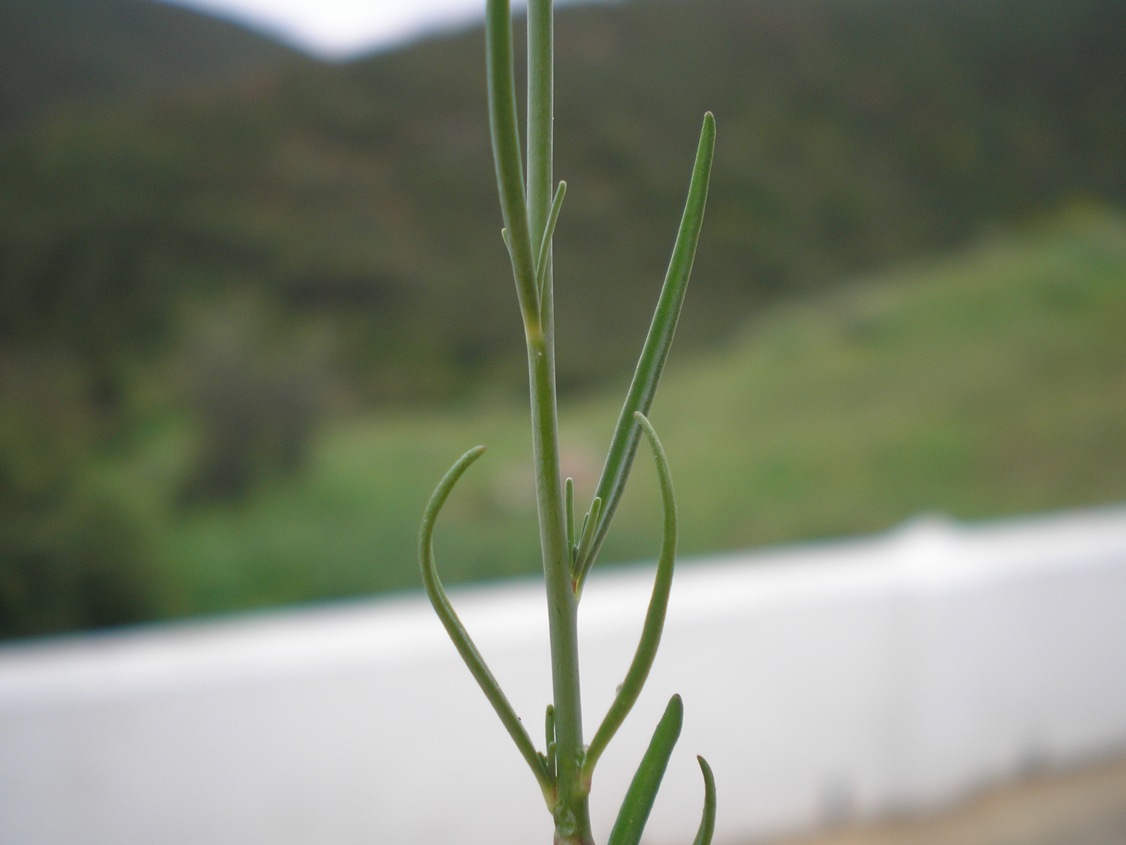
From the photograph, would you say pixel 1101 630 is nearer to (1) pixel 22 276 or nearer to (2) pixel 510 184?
(2) pixel 510 184

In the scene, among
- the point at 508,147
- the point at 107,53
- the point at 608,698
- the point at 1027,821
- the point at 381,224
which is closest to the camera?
the point at 508,147

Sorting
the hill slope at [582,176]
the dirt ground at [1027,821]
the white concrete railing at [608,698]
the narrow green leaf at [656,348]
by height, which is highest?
the hill slope at [582,176]

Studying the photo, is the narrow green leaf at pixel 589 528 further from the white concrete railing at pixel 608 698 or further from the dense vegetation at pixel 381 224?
the dense vegetation at pixel 381 224

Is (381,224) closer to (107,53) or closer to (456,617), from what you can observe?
(107,53)

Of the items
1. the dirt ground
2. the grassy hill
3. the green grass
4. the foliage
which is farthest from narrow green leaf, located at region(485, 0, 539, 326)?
the grassy hill

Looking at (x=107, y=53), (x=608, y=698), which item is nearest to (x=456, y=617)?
(x=608, y=698)

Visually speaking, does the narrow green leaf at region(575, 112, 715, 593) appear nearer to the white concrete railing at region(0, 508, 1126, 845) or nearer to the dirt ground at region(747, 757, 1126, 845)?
the white concrete railing at region(0, 508, 1126, 845)

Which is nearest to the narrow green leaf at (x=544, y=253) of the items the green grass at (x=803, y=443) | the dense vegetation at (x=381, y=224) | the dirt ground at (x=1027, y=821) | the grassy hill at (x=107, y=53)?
the dirt ground at (x=1027, y=821)
